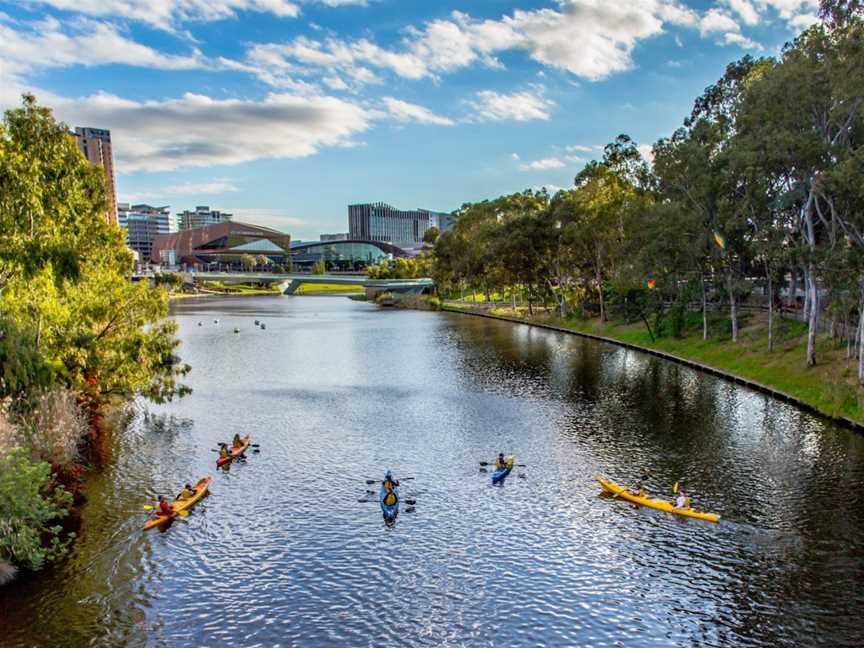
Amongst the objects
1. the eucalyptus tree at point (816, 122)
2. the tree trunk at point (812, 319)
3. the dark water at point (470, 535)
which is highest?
the eucalyptus tree at point (816, 122)

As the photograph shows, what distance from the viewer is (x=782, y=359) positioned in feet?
190

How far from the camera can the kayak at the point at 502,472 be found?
34344mm

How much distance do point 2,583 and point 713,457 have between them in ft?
116

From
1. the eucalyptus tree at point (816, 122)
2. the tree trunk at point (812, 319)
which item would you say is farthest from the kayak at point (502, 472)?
the tree trunk at point (812, 319)

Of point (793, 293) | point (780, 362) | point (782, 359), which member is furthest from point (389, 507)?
point (793, 293)

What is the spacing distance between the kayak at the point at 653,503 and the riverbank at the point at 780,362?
62.0ft

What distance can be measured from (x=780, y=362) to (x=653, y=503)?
3385cm

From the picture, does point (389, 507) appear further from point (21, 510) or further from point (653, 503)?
point (21, 510)

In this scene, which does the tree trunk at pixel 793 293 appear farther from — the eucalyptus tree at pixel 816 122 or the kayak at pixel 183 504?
the kayak at pixel 183 504

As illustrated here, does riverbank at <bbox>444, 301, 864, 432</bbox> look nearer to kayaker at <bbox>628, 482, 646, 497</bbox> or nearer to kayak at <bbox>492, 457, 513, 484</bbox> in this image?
kayaker at <bbox>628, 482, 646, 497</bbox>

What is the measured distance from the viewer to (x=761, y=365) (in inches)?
2307

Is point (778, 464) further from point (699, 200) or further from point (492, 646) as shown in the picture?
point (699, 200)

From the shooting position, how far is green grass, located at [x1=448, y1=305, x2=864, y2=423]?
4509 cm

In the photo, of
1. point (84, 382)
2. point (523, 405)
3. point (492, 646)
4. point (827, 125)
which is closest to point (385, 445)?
point (523, 405)
